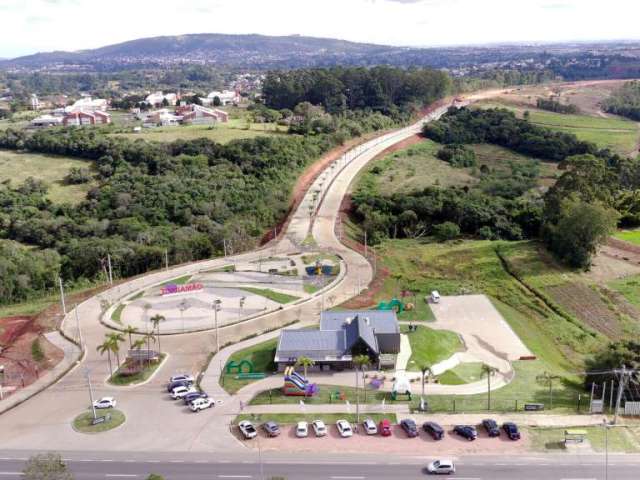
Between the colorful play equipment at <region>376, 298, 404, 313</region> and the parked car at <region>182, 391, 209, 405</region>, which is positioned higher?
the parked car at <region>182, 391, 209, 405</region>

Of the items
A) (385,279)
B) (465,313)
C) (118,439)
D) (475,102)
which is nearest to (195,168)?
(385,279)

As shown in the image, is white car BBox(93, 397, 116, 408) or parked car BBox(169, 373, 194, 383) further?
parked car BBox(169, 373, 194, 383)

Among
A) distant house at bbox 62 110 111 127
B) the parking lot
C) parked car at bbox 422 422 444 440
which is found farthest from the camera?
distant house at bbox 62 110 111 127

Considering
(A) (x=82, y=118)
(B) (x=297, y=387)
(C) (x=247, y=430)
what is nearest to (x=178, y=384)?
(C) (x=247, y=430)

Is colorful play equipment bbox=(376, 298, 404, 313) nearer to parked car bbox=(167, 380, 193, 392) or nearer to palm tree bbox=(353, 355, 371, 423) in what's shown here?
palm tree bbox=(353, 355, 371, 423)

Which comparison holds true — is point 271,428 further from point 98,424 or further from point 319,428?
point 98,424

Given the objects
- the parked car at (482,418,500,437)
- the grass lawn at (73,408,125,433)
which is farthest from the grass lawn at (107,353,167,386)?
the parked car at (482,418,500,437)
